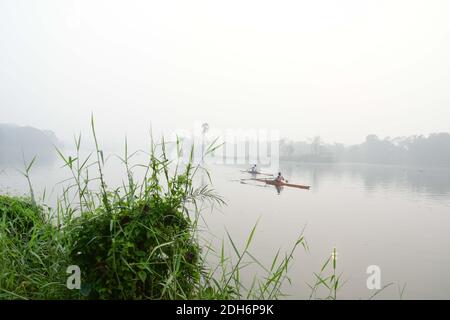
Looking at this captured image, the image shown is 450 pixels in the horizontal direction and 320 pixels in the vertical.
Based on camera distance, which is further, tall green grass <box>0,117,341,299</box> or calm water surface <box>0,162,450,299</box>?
calm water surface <box>0,162,450,299</box>

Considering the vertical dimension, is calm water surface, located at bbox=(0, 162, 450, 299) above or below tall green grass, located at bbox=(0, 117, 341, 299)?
below

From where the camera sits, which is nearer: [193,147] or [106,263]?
[106,263]

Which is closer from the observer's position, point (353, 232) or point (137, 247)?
point (137, 247)

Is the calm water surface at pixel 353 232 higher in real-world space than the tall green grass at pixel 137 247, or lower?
lower

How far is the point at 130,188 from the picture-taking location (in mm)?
1517

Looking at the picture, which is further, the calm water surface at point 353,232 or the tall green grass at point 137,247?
the calm water surface at point 353,232

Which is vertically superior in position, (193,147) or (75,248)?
(193,147)

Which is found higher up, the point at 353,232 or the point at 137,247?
the point at 137,247

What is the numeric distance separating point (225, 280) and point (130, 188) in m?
0.65

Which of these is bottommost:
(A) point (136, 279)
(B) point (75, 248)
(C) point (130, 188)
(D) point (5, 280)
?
(D) point (5, 280)
